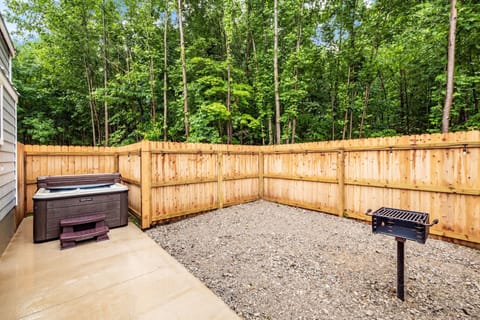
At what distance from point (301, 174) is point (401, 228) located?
3420mm

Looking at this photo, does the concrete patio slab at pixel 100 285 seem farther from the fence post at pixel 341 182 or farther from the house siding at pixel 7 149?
the fence post at pixel 341 182

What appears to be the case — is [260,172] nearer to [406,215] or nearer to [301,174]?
[301,174]

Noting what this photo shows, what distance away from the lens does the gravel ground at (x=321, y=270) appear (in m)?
1.93

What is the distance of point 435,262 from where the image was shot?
106 inches

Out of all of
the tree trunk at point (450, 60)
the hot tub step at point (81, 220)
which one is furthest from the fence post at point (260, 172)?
the tree trunk at point (450, 60)

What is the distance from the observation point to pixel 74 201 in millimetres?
3584

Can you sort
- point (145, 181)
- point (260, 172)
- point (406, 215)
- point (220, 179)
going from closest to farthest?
point (406, 215) → point (145, 181) → point (220, 179) → point (260, 172)

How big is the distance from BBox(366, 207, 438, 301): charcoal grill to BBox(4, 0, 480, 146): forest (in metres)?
5.25

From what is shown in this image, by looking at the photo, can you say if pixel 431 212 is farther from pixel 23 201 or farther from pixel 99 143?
pixel 99 143

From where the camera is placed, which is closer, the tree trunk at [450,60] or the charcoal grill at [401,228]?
the charcoal grill at [401,228]

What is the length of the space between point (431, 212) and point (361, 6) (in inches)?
322

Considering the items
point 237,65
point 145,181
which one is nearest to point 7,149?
point 145,181

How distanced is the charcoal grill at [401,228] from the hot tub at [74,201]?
4.29 m

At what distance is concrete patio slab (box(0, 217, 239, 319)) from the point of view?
1.83 metres
